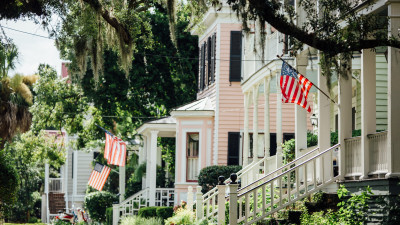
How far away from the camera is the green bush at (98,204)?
35594mm

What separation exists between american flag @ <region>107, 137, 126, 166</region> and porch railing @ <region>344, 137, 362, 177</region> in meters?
12.9

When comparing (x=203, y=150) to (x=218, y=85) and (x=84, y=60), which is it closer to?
(x=218, y=85)

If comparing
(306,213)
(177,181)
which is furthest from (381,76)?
(177,181)

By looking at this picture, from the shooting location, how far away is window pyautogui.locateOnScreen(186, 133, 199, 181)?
2997 centimetres

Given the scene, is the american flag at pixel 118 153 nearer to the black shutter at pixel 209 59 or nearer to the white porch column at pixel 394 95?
the black shutter at pixel 209 59

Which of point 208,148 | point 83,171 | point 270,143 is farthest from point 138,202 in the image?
point 83,171

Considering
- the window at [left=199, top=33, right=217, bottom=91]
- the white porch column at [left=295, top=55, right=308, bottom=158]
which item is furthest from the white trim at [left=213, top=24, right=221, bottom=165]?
the white porch column at [left=295, top=55, right=308, bottom=158]

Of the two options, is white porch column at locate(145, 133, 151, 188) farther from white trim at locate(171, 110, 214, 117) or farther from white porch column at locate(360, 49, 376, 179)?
white porch column at locate(360, 49, 376, 179)

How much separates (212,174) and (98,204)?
959 cm

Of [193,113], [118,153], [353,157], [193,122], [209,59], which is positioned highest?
[209,59]

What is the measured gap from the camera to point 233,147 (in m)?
29.6

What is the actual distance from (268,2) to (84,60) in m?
9.24

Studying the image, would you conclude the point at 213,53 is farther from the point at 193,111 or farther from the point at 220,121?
the point at 220,121

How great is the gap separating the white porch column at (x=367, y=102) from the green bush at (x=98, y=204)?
2212 cm
